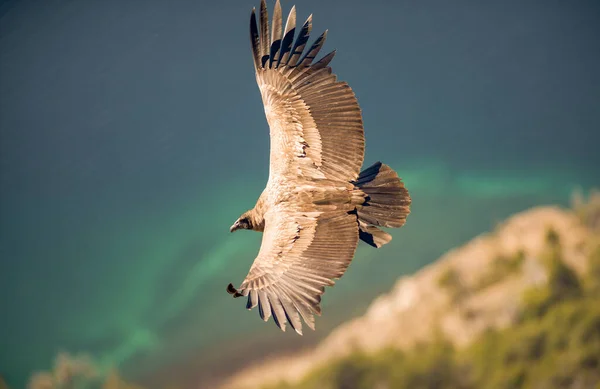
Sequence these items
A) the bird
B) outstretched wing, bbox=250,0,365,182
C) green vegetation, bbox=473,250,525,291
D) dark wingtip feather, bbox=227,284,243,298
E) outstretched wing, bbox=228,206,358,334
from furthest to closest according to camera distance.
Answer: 1. green vegetation, bbox=473,250,525,291
2. outstretched wing, bbox=250,0,365,182
3. the bird
4. outstretched wing, bbox=228,206,358,334
5. dark wingtip feather, bbox=227,284,243,298

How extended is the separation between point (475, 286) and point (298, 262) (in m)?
6.48

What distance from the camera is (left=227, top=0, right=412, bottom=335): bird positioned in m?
3.69

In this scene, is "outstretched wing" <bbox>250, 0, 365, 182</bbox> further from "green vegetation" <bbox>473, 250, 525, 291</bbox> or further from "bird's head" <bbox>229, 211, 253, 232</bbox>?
"green vegetation" <bbox>473, 250, 525, 291</bbox>

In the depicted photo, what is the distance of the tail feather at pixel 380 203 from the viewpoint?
3904 mm

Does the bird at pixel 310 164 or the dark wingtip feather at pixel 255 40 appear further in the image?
the dark wingtip feather at pixel 255 40

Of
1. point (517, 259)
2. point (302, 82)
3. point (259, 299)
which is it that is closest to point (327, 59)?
point (302, 82)

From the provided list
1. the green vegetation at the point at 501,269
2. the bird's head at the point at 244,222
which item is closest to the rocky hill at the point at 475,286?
the green vegetation at the point at 501,269

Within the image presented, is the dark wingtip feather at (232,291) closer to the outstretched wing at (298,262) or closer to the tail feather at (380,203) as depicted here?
the outstretched wing at (298,262)

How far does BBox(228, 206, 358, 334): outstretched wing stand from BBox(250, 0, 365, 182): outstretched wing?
0.28m

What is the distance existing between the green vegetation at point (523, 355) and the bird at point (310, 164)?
5334 millimetres

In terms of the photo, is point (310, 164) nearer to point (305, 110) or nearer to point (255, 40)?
point (305, 110)

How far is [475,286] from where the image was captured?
9.47 metres

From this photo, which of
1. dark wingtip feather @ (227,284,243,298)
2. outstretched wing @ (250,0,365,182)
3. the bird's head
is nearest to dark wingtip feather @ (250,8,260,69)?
outstretched wing @ (250,0,365,182)

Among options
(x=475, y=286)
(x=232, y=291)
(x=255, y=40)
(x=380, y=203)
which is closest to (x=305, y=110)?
(x=255, y=40)
